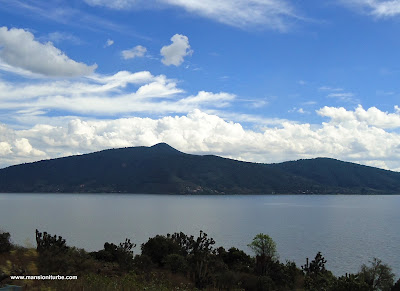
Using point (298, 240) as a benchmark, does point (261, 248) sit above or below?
above

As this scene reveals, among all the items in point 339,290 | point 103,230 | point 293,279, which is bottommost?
point 103,230

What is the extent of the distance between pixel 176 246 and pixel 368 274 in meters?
29.3

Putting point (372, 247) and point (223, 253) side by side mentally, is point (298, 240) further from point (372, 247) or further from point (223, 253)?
point (223, 253)

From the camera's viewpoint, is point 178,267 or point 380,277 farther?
point 380,277

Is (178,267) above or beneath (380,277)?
above

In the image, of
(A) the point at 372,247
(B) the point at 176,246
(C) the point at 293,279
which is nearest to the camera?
(C) the point at 293,279

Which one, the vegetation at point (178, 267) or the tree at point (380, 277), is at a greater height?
the vegetation at point (178, 267)

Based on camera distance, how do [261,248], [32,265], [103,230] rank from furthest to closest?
1. [103,230]
2. [261,248]
3. [32,265]

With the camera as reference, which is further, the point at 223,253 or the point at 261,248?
the point at 261,248

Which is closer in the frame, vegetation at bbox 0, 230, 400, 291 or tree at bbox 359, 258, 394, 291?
vegetation at bbox 0, 230, 400, 291

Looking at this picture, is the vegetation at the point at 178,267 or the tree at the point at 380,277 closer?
the vegetation at the point at 178,267

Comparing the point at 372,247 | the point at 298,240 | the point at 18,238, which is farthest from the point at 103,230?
the point at 372,247

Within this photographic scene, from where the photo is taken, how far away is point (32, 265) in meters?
27.6

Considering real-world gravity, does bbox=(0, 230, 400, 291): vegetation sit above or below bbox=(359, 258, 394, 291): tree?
above
